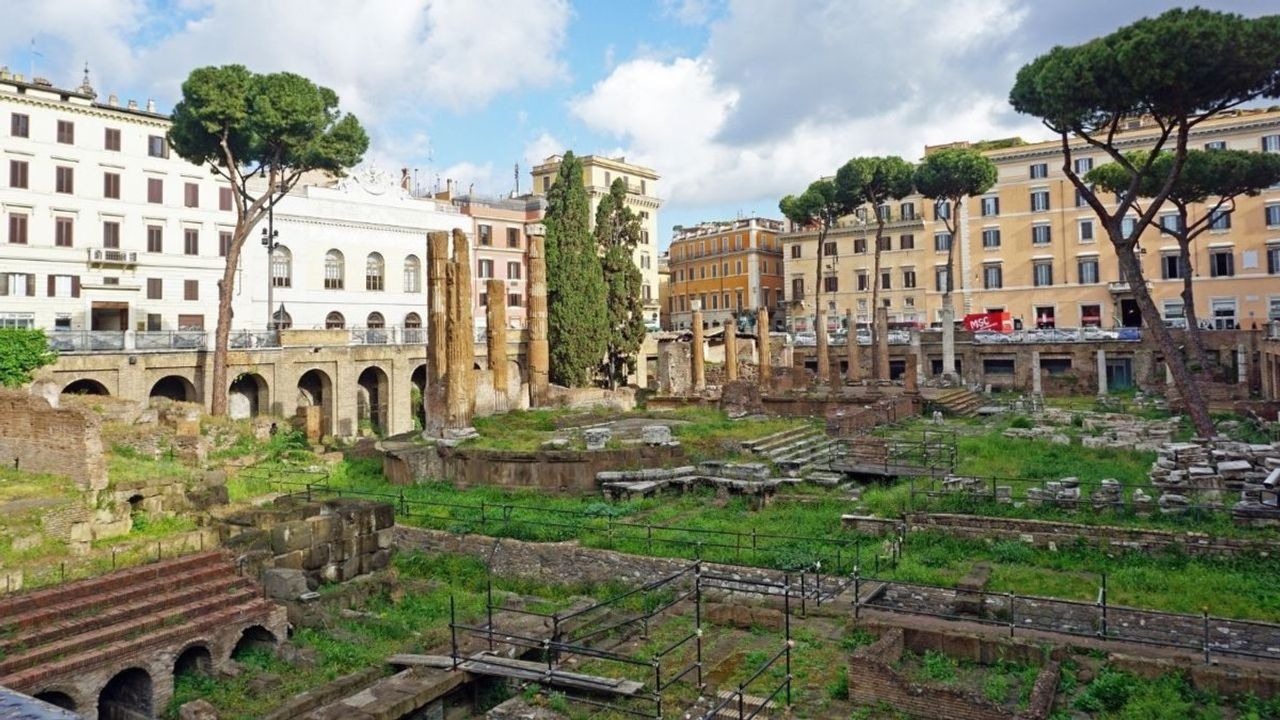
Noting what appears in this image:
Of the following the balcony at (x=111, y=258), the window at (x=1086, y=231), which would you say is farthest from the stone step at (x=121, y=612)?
the window at (x=1086, y=231)

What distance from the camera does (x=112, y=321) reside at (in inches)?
1604

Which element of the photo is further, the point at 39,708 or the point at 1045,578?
the point at 1045,578

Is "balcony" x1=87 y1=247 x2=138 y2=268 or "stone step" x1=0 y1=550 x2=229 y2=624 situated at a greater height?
"balcony" x1=87 y1=247 x2=138 y2=268

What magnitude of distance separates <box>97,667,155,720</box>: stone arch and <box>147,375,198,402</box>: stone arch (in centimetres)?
2353

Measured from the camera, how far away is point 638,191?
72.6 meters

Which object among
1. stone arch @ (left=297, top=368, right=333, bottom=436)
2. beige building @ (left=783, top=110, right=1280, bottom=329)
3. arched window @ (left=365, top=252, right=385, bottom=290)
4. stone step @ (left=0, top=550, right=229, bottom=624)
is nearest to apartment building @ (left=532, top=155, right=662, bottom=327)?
beige building @ (left=783, top=110, right=1280, bottom=329)

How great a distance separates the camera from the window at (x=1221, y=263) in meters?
54.2

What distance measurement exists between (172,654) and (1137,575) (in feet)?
49.8

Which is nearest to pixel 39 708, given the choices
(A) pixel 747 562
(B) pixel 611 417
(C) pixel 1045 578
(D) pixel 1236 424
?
(A) pixel 747 562

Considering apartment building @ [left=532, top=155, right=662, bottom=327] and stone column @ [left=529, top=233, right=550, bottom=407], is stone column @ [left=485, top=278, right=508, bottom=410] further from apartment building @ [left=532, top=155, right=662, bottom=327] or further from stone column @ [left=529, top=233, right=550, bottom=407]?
apartment building @ [left=532, top=155, right=662, bottom=327]

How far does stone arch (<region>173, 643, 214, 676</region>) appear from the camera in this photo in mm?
13289

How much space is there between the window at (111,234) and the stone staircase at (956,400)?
124ft

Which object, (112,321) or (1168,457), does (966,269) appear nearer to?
(1168,457)

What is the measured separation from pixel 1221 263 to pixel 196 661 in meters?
60.7
